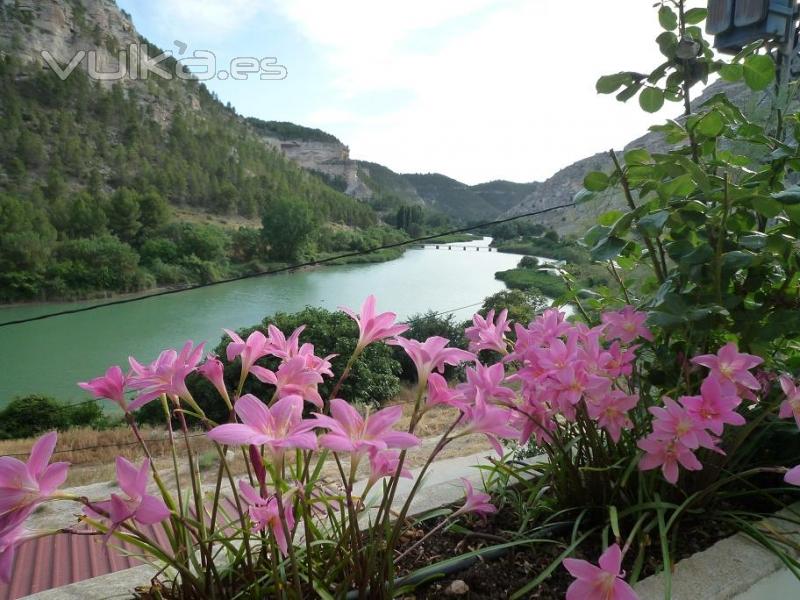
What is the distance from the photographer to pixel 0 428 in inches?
529

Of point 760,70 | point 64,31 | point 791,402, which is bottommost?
point 791,402

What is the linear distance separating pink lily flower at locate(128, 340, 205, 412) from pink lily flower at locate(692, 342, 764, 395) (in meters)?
0.68

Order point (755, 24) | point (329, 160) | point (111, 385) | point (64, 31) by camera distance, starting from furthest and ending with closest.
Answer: point (329, 160) < point (64, 31) < point (755, 24) < point (111, 385)

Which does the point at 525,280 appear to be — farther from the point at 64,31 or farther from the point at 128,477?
the point at 64,31

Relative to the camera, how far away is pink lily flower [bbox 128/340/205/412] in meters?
0.58

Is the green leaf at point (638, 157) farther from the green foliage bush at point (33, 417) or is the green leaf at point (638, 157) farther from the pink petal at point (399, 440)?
the green foliage bush at point (33, 417)

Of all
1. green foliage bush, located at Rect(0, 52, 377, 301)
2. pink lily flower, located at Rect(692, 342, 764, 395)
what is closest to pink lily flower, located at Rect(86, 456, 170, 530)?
pink lily flower, located at Rect(692, 342, 764, 395)

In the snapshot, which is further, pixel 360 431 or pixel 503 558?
pixel 503 558

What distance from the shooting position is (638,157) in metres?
0.93

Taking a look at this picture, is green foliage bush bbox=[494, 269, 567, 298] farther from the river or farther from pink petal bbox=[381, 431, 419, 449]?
pink petal bbox=[381, 431, 419, 449]

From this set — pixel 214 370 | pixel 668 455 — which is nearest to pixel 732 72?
pixel 668 455

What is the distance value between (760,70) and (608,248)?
46cm

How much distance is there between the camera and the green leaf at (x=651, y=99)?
113cm

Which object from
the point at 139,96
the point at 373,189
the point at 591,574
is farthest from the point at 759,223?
the point at 373,189
